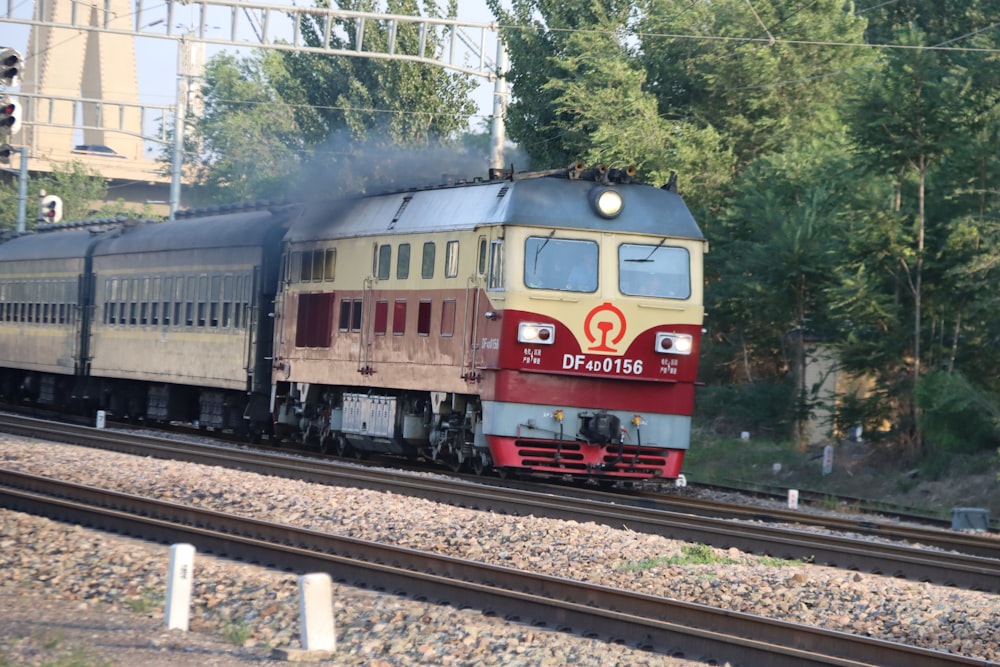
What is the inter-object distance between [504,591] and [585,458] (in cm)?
763

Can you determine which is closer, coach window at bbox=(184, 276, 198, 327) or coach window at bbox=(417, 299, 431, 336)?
coach window at bbox=(417, 299, 431, 336)

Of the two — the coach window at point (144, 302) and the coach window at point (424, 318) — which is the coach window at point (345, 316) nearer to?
the coach window at point (424, 318)

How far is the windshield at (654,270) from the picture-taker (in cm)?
1766

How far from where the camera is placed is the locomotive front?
1712 centimetres

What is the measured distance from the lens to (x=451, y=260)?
18375 millimetres

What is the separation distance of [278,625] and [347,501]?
19.0 ft

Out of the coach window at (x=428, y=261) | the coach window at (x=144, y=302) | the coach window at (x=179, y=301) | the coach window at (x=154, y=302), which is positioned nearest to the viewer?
the coach window at (x=428, y=261)

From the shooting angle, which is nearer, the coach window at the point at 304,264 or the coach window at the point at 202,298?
the coach window at the point at 304,264

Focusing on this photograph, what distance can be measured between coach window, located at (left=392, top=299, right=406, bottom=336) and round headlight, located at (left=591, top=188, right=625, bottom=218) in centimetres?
320

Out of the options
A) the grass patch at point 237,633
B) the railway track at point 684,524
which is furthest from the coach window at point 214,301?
the grass patch at point 237,633

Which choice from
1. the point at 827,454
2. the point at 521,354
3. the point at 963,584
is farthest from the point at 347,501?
the point at 827,454

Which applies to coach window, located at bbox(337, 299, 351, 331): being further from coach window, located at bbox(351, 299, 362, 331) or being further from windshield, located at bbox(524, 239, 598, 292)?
windshield, located at bbox(524, 239, 598, 292)

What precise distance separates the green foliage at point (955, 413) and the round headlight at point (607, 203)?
6.05 metres

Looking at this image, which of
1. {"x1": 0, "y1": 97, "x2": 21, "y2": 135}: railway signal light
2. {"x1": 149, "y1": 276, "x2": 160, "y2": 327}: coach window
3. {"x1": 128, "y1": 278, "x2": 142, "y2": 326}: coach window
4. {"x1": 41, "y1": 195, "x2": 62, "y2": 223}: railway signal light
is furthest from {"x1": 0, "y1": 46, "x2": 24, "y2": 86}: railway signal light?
{"x1": 41, "y1": 195, "x2": 62, "y2": 223}: railway signal light
